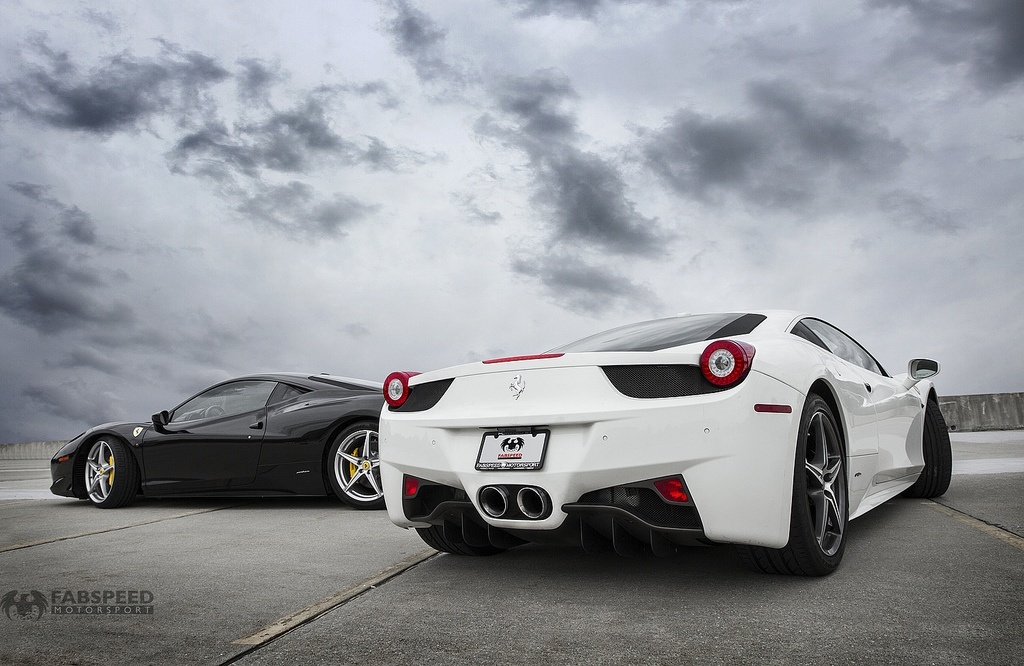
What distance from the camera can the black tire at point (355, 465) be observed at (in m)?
6.32

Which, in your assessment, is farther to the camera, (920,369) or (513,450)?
(920,369)

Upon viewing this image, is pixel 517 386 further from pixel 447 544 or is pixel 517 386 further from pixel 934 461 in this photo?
pixel 934 461

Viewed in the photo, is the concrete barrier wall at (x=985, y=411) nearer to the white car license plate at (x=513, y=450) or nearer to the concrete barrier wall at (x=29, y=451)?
the white car license plate at (x=513, y=450)

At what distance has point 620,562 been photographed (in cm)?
379

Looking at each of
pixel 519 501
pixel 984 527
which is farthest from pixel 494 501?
pixel 984 527

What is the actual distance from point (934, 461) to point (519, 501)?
3984 millimetres

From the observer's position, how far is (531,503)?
3.13m

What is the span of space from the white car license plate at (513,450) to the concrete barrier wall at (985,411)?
54.2 feet

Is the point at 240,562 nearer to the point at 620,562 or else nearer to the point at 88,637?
the point at 88,637

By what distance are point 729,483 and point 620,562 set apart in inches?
42.4

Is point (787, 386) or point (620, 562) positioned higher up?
point (787, 386)

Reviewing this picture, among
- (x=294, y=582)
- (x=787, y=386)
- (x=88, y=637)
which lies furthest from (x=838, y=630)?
(x=88, y=637)

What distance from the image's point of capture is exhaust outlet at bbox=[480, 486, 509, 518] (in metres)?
3.16

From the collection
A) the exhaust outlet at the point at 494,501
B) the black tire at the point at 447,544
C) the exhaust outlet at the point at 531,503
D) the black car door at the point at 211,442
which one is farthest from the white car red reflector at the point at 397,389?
the black car door at the point at 211,442
